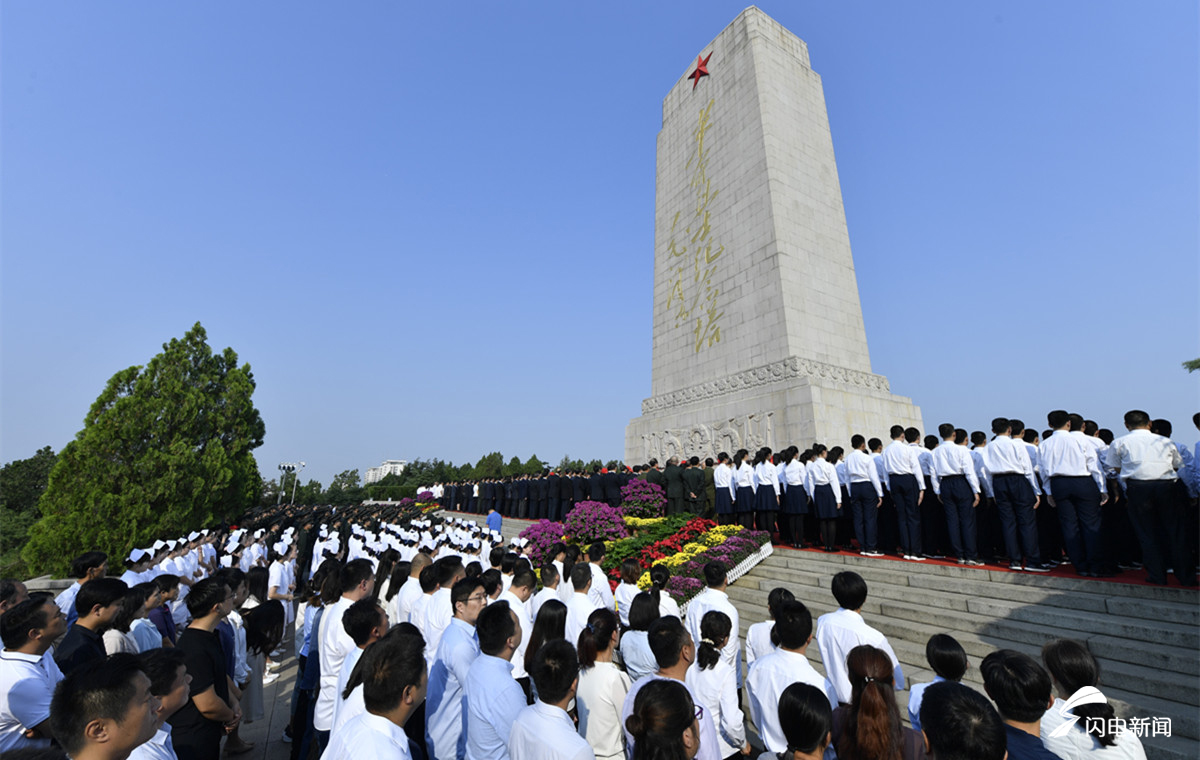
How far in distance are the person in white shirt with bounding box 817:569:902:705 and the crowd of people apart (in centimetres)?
1

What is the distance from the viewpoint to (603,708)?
9.71 ft

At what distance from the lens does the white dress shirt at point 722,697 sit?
3508 millimetres

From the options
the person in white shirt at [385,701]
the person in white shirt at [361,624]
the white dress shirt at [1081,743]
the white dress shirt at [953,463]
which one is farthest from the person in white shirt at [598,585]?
the white dress shirt at [953,463]

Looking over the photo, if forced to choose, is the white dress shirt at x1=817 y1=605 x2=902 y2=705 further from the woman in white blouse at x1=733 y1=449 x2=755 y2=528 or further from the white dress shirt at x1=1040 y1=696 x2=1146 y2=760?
the woman in white blouse at x1=733 y1=449 x2=755 y2=528

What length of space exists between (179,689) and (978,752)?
351 centimetres

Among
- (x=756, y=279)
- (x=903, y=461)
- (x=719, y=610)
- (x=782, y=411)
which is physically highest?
(x=756, y=279)

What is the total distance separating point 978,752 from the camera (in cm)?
190

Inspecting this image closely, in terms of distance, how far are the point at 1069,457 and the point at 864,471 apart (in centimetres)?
268

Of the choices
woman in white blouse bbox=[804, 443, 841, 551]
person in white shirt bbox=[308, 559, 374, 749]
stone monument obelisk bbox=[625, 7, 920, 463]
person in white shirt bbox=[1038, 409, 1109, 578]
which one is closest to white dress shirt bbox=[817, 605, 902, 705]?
person in white shirt bbox=[308, 559, 374, 749]

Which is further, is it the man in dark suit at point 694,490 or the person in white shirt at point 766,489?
the man in dark suit at point 694,490

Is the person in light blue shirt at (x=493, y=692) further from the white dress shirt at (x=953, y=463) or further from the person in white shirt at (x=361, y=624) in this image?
the white dress shirt at (x=953, y=463)

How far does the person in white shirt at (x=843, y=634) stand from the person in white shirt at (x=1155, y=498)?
4.34m

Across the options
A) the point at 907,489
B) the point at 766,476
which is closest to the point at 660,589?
the point at 907,489

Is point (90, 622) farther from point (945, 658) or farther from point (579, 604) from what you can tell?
point (945, 658)
